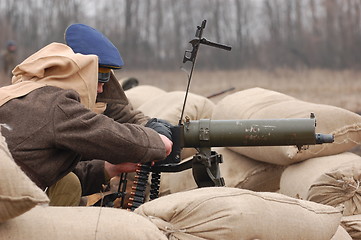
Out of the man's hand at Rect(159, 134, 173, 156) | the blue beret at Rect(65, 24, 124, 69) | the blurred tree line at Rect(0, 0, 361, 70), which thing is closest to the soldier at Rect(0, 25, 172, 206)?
the man's hand at Rect(159, 134, 173, 156)

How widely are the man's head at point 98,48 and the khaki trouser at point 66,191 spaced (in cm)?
38

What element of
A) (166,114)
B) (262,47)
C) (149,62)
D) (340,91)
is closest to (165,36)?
(149,62)

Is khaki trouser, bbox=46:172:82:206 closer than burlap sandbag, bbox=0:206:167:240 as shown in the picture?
No

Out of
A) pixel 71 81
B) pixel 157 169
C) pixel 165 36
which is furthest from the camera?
pixel 165 36

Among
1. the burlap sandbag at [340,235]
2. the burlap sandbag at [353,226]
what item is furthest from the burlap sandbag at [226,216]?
the burlap sandbag at [353,226]

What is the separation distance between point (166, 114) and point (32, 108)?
2.36 metres

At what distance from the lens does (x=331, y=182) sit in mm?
3363

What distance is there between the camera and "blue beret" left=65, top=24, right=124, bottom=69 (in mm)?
3039

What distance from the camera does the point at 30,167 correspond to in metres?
2.39

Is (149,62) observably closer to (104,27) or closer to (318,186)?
(104,27)

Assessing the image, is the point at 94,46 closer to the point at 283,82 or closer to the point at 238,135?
the point at 238,135

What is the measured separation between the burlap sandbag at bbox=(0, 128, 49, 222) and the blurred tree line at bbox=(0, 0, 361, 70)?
17.2 m

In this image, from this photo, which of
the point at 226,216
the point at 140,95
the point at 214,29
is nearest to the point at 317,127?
the point at 226,216

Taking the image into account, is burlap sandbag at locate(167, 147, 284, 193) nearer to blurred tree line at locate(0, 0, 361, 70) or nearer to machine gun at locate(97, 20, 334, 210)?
machine gun at locate(97, 20, 334, 210)
